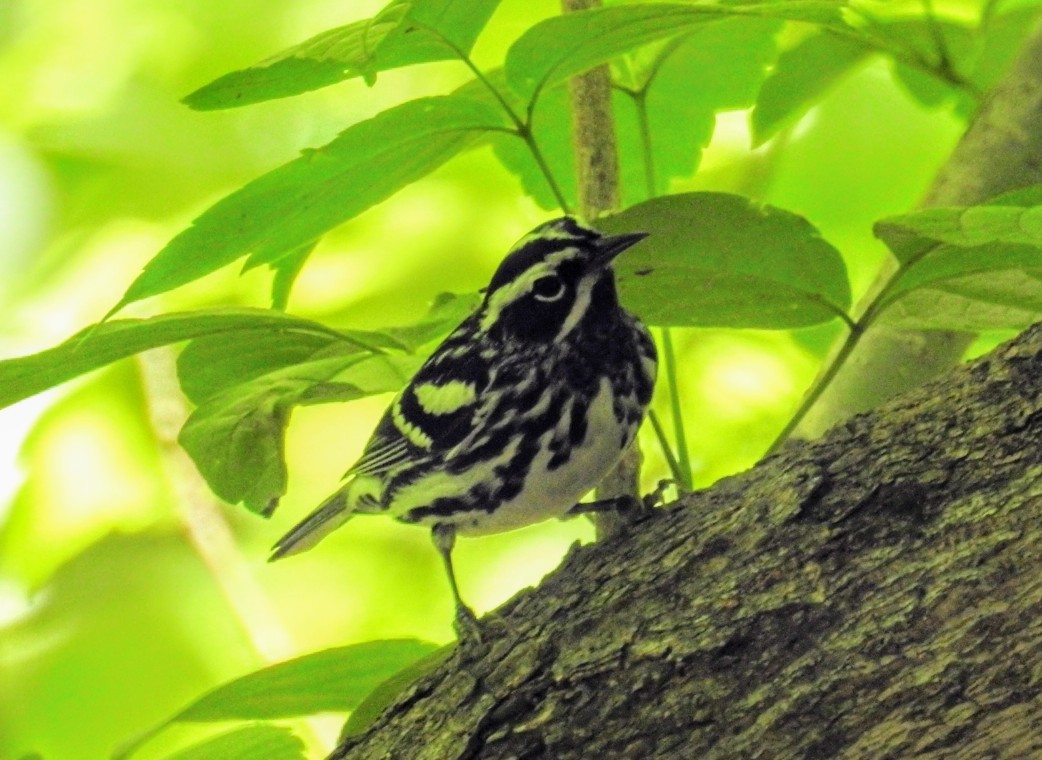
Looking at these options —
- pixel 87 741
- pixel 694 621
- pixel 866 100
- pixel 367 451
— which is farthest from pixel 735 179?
pixel 87 741

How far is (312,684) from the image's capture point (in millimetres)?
1016

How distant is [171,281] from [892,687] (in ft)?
1.75

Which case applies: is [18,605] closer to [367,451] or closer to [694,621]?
[367,451]

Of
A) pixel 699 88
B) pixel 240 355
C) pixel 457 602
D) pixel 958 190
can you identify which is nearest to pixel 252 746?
pixel 457 602

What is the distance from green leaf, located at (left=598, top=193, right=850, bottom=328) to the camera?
931 mm

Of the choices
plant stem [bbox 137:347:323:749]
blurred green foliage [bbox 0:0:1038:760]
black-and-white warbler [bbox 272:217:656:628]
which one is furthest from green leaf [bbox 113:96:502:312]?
plant stem [bbox 137:347:323:749]

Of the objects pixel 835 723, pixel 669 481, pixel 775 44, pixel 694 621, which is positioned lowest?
pixel 835 723

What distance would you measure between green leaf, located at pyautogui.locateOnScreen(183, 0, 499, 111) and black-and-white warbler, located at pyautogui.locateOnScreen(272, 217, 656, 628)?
0.25 m

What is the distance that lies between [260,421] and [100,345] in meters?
0.13

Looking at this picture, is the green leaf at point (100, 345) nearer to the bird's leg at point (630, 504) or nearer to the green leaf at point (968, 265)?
the bird's leg at point (630, 504)

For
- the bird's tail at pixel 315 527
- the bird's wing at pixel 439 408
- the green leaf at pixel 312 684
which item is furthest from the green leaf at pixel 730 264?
the bird's tail at pixel 315 527

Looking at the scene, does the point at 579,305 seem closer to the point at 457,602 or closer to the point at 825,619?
the point at 457,602

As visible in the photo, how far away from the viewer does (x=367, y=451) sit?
1.36 m

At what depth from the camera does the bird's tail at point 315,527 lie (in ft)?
4.91
